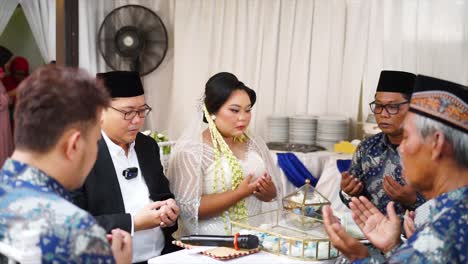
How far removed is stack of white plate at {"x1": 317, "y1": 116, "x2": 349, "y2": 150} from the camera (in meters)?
5.00

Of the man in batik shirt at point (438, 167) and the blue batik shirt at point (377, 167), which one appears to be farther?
the blue batik shirt at point (377, 167)

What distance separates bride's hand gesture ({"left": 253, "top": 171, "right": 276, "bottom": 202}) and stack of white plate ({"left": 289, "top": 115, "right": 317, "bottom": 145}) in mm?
2193

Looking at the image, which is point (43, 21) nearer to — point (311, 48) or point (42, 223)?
point (311, 48)

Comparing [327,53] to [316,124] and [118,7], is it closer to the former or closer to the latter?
[316,124]

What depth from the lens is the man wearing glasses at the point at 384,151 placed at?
9.07 feet

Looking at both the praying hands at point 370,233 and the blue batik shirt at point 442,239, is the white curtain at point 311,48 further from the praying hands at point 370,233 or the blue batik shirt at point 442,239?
the blue batik shirt at point 442,239

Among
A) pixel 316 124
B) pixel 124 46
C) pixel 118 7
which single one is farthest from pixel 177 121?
pixel 316 124

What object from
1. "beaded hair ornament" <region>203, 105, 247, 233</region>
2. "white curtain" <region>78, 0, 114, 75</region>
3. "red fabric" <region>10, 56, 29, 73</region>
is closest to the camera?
"beaded hair ornament" <region>203, 105, 247, 233</region>

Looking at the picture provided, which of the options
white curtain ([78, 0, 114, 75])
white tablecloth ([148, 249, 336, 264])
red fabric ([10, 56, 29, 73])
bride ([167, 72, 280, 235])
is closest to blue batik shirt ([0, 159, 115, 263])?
white tablecloth ([148, 249, 336, 264])

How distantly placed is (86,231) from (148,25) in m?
5.04

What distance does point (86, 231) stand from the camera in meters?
1.27

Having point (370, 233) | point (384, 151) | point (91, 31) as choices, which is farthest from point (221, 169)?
point (91, 31)

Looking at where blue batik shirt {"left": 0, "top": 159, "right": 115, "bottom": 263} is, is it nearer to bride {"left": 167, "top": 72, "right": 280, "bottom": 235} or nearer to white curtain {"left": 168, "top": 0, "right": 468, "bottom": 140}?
bride {"left": 167, "top": 72, "right": 280, "bottom": 235}

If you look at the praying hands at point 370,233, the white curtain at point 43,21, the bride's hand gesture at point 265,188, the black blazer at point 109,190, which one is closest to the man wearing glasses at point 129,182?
the black blazer at point 109,190
